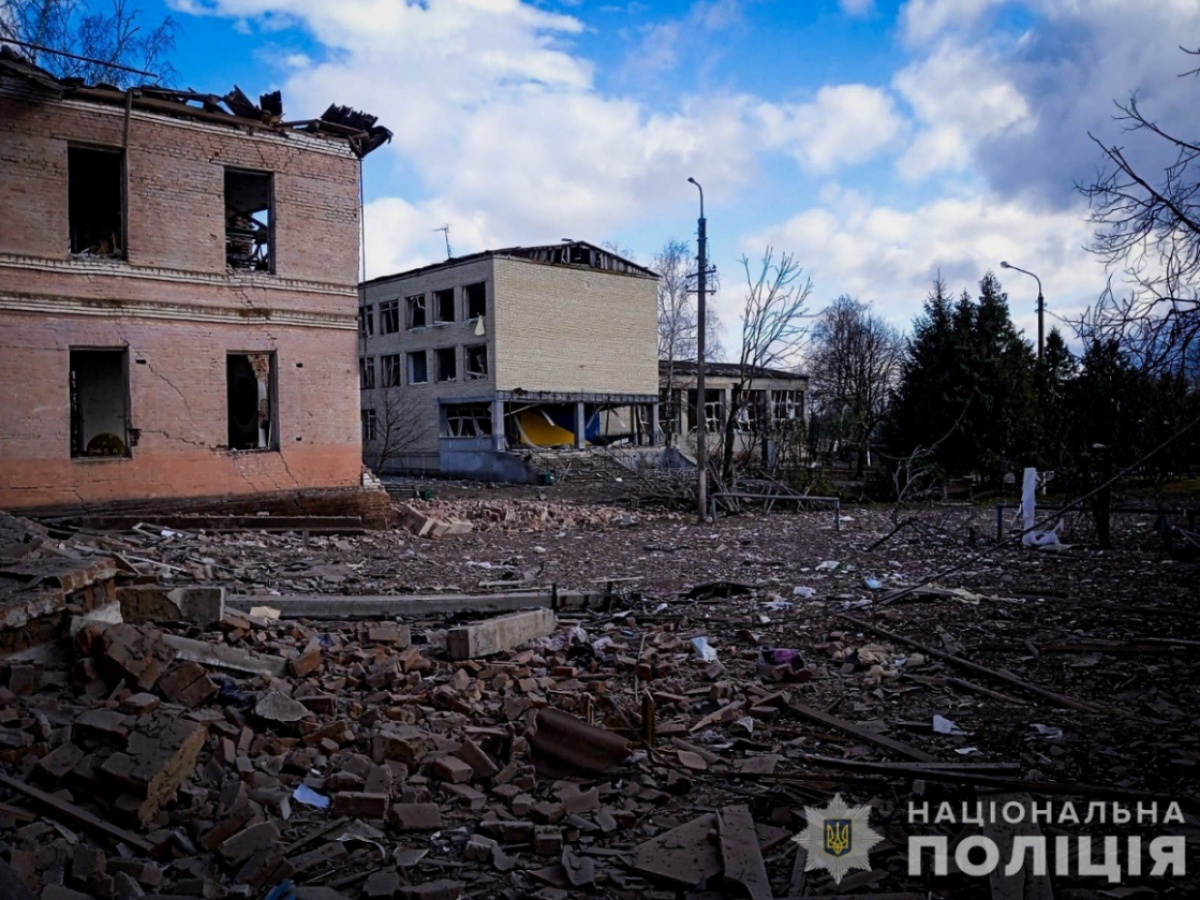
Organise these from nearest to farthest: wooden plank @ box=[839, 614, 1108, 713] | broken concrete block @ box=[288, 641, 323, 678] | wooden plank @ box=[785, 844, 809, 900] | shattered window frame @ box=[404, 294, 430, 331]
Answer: wooden plank @ box=[785, 844, 809, 900]
wooden plank @ box=[839, 614, 1108, 713]
broken concrete block @ box=[288, 641, 323, 678]
shattered window frame @ box=[404, 294, 430, 331]

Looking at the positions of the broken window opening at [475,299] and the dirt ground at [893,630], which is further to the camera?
the broken window opening at [475,299]

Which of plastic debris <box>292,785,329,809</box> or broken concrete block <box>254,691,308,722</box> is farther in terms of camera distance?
broken concrete block <box>254,691,308,722</box>

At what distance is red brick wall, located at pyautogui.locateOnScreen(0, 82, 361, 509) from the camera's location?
14.4 metres

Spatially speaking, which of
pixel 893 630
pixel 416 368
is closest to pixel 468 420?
pixel 416 368

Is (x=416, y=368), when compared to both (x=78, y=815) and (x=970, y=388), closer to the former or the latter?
(x=970, y=388)

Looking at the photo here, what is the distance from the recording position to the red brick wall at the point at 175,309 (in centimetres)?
1438

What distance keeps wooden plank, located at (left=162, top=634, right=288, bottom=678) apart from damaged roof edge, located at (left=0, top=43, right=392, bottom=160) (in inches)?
470

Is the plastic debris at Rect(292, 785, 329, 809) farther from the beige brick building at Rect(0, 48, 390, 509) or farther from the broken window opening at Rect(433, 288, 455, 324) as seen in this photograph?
the broken window opening at Rect(433, 288, 455, 324)

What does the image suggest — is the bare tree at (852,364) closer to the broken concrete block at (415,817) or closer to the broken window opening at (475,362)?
the broken window opening at (475,362)

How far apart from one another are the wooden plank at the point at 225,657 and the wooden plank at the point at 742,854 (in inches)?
145

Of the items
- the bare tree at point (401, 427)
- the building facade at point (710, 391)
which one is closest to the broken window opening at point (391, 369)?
the bare tree at point (401, 427)

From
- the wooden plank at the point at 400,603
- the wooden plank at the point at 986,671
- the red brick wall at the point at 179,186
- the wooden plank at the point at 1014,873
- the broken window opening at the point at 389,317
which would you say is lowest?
the wooden plank at the point at 1014,873

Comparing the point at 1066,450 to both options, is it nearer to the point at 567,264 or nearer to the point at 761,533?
the point at 761,533

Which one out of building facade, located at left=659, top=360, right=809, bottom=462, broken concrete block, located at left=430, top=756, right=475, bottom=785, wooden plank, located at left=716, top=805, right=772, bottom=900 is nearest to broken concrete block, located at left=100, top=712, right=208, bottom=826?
broken concrete block, located at left=430, top=756, right=475, bottom=785
